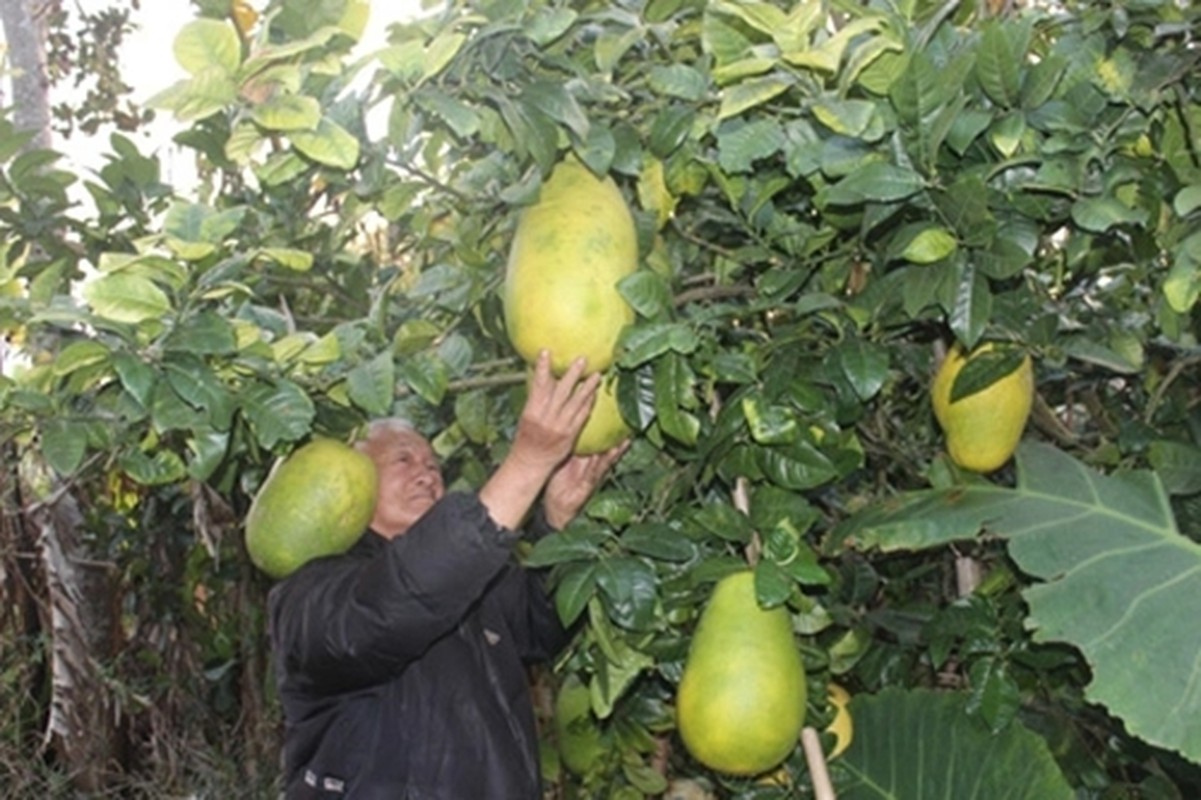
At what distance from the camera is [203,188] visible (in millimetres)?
1868

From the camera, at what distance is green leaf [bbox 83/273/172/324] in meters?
1.19

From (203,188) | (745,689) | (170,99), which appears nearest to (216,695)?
(203,188)

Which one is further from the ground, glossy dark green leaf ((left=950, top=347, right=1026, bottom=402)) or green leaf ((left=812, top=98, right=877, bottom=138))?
green leaf ((left=812, top=98, right=877, bottom=138))

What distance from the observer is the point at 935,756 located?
2.11m

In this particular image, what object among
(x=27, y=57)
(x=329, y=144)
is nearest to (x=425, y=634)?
(x=329, y=144)

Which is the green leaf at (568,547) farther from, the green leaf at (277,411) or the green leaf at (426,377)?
the green leaf at (277,411)

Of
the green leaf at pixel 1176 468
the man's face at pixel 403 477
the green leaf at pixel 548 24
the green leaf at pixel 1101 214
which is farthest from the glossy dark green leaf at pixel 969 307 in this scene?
the man's face at pixel 403 477

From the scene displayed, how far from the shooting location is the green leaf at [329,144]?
1174mm

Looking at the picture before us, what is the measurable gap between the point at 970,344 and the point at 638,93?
41 centimetres

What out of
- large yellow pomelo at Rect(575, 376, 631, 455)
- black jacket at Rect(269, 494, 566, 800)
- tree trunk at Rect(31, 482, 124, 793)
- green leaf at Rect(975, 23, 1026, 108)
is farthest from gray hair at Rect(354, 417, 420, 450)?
tree trunk at Rect(31, 482, 124, 793)

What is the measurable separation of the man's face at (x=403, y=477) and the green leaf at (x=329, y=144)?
0.99 m

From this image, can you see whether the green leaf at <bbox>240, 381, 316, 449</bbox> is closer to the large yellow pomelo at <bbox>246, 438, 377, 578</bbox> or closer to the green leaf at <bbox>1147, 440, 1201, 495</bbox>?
the large yellow pomelo at <bbox>246, 438, 377, 578</bbox>

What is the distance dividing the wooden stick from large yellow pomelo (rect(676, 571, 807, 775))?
0.50 feet

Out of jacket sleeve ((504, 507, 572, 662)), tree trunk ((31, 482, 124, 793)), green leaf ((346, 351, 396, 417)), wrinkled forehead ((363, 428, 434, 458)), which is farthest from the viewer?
tree trunk ((31, 482, 124, 793))
